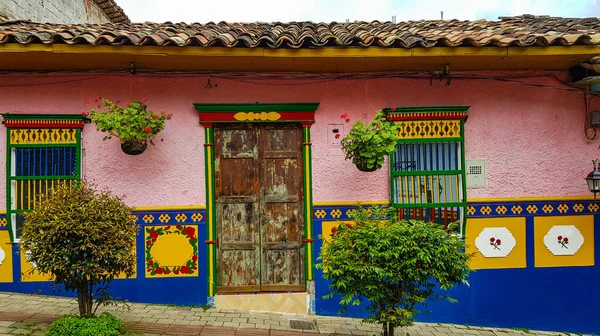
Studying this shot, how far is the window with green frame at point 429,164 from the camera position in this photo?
5.53 metres

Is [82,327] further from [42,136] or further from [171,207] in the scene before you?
[42,136]

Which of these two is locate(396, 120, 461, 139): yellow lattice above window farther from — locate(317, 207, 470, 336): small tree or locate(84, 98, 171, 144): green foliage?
locate(84, 98, 171, 144): green foliage

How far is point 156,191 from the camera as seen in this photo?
5.44 m

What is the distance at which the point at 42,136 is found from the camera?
17.5 ft

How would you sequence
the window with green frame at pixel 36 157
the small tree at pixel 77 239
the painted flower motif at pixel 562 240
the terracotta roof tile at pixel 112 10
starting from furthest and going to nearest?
the terracotta roof tile at pixel 112 10 → the painted flower motif at pixel 562 240 → the window with green frame at pixel 36 157 → the small tree at pixel 77 239

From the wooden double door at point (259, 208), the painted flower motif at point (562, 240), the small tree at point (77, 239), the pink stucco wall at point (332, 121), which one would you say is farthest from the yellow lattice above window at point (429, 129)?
the small tree at point (77, 239)

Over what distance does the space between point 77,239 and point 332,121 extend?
322 centimetres

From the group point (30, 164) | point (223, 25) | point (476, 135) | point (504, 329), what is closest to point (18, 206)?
point (30, 164)

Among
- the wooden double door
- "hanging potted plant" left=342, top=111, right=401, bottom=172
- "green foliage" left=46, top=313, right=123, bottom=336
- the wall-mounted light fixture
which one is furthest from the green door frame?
the wall-mounted light fixture

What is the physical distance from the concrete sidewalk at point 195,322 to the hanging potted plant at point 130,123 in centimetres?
194

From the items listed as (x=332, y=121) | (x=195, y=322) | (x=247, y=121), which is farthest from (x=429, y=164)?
(x=195, y=322)

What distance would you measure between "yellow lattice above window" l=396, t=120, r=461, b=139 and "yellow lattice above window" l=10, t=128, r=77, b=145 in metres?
4.16

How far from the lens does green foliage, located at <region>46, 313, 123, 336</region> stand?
392 centimetres

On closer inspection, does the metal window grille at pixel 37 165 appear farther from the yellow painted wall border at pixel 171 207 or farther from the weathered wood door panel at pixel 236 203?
the weathered wood door panel at pixel 236 203
